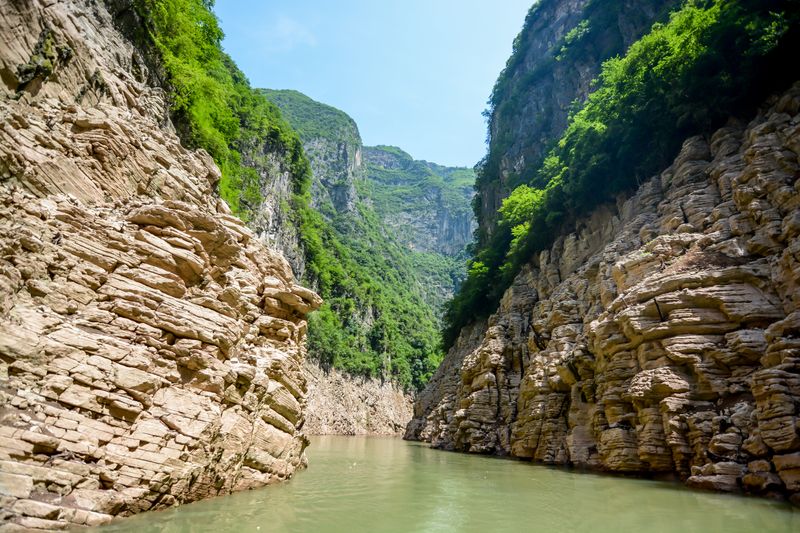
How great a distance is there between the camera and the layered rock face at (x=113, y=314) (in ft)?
22.3

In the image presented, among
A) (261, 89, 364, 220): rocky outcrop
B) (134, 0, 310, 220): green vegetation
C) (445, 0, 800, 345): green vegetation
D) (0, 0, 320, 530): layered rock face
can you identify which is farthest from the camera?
(261, 89, 364, 220): rocky outcrop

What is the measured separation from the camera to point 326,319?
60.4m

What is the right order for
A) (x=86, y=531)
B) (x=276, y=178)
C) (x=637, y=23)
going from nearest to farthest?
(x=86, y=531), (x=637, y=23), (x=276, y=178)

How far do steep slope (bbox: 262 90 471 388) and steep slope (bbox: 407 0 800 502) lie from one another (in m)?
33.4

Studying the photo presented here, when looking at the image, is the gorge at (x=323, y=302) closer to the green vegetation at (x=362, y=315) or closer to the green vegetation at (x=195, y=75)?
the green vegetation at (x=195, y=75)

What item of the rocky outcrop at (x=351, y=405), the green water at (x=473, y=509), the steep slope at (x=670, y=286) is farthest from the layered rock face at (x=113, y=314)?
the rocky outcrop at (x=351, y=405)

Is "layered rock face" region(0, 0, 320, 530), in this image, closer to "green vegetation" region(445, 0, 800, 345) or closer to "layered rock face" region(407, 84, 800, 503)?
"layered rock face" region(407, 84, 800, 503)

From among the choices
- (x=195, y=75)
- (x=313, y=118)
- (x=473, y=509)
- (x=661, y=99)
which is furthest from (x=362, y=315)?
(x=313, y=118)

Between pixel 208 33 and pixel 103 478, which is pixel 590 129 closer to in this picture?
pixel 208 33

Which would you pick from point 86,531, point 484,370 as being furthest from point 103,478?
point 484,370

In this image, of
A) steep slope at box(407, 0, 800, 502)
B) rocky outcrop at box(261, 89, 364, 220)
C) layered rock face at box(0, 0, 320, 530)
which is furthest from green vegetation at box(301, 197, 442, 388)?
layered rock face at box(0, 0, 320, 530)

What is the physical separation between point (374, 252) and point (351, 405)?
190ft

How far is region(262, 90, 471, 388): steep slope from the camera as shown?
66625 mm

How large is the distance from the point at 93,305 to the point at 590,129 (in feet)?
95.8
